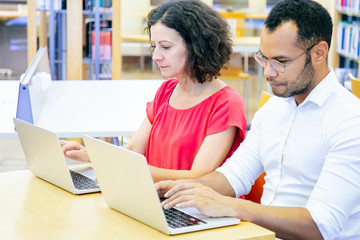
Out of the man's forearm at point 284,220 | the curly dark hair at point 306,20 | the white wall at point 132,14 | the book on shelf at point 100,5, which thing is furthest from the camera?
the white wall at point 132,14

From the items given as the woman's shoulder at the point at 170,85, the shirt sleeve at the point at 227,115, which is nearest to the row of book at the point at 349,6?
the woman's shoulder at the point at 170,85

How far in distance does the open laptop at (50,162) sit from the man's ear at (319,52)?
0.69 m

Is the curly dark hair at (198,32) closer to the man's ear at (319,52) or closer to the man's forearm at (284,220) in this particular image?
the man's ear at (319,52)

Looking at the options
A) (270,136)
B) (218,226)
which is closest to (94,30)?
(270,136)

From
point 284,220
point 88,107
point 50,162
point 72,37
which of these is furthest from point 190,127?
point 72,37

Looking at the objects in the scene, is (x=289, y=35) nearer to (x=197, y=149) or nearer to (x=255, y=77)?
(x=197, y=149)

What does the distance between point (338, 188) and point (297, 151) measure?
0.68 feet

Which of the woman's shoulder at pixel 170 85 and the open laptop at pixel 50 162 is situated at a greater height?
the woman's shoulder at pixel 170 85

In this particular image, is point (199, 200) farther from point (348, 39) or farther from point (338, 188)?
point (348, 39)

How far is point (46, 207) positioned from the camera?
160 cm

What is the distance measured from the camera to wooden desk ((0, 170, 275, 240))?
1398 millimetres

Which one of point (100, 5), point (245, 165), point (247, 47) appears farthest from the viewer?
point (247, 47)

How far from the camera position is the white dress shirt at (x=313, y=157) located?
1.53m

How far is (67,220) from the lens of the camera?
1.51 metres
